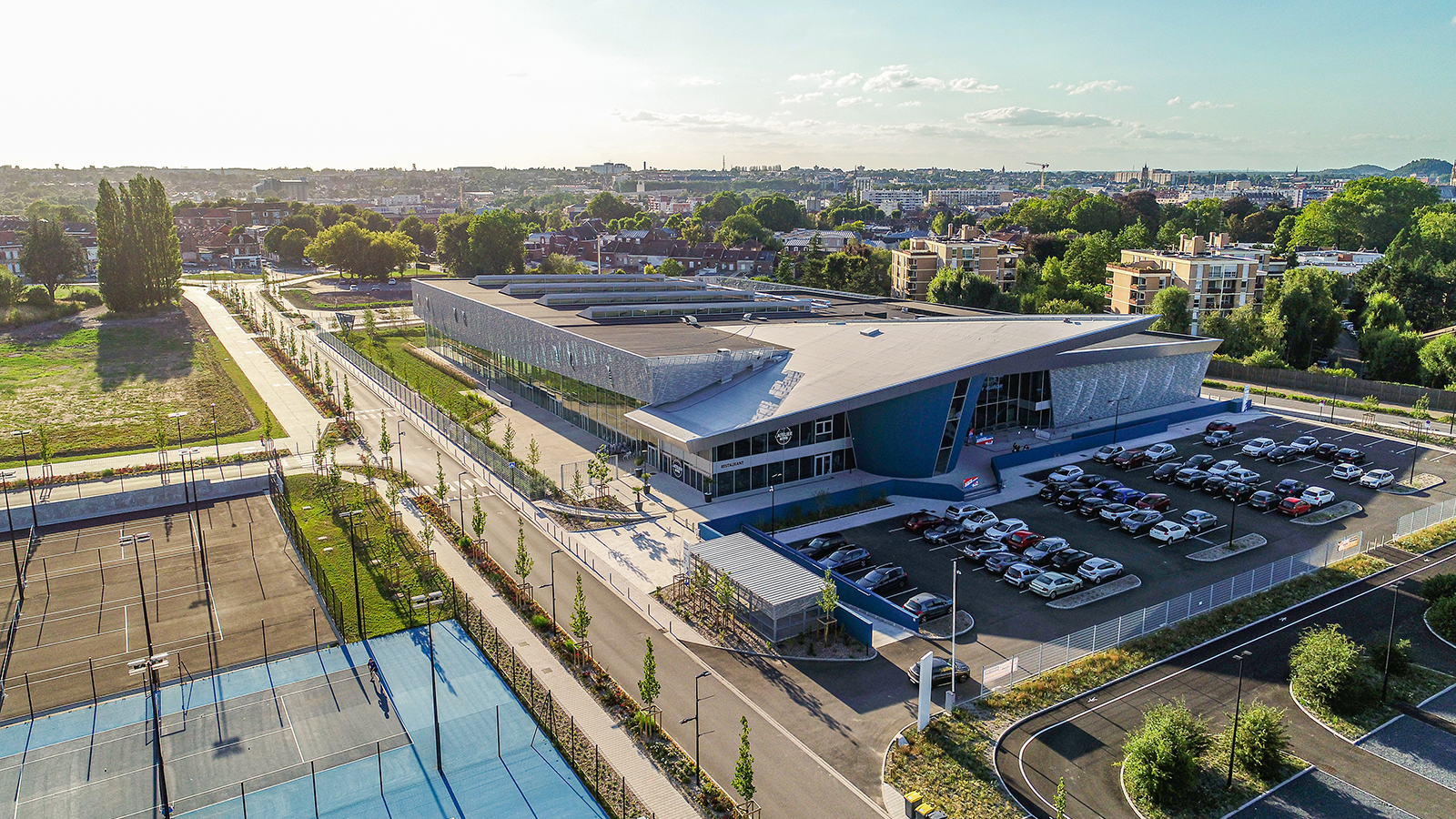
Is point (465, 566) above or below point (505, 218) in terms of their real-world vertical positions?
below

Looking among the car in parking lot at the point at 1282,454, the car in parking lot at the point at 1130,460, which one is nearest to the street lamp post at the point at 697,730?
the car in parking lot at the point at 1130,460

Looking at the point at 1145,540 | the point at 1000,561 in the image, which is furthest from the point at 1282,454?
the point at 1000,561

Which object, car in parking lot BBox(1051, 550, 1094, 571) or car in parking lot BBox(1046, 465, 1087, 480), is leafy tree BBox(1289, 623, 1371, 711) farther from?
car in parking lot BBox(1046, 465, 1087, 480)

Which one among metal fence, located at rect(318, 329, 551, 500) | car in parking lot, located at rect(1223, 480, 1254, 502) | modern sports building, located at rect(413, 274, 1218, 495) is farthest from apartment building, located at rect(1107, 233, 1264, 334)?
metal fence, located at rect(318, 329, 551, 500)

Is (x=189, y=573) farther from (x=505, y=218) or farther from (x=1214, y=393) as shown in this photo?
(x=505, y=218)

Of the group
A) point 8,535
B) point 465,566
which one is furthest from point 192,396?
point 465,566

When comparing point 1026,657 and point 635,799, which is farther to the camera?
point 1026,657
